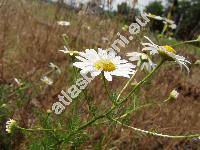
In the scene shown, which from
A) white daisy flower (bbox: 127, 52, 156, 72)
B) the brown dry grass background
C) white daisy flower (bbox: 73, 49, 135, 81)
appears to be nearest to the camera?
white daisy flower (bbox: 73, 49, 135, 81)

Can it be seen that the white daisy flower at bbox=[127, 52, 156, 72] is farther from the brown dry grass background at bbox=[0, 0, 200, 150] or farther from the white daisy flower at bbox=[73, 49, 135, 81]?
the brown dry grass background at bbox=[0, 0, 200, 150]

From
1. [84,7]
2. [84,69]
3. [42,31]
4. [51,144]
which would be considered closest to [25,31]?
[42,31]

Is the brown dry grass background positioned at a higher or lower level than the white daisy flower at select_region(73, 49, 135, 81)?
lower

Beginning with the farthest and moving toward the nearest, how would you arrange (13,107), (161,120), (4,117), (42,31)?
(42,31)
(161,120)
(13,107)
(4,117)

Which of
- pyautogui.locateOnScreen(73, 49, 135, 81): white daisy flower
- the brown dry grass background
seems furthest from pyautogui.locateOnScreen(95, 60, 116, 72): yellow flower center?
the brown dry grass background

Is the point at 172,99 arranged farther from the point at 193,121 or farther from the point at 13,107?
the point at 193,121
